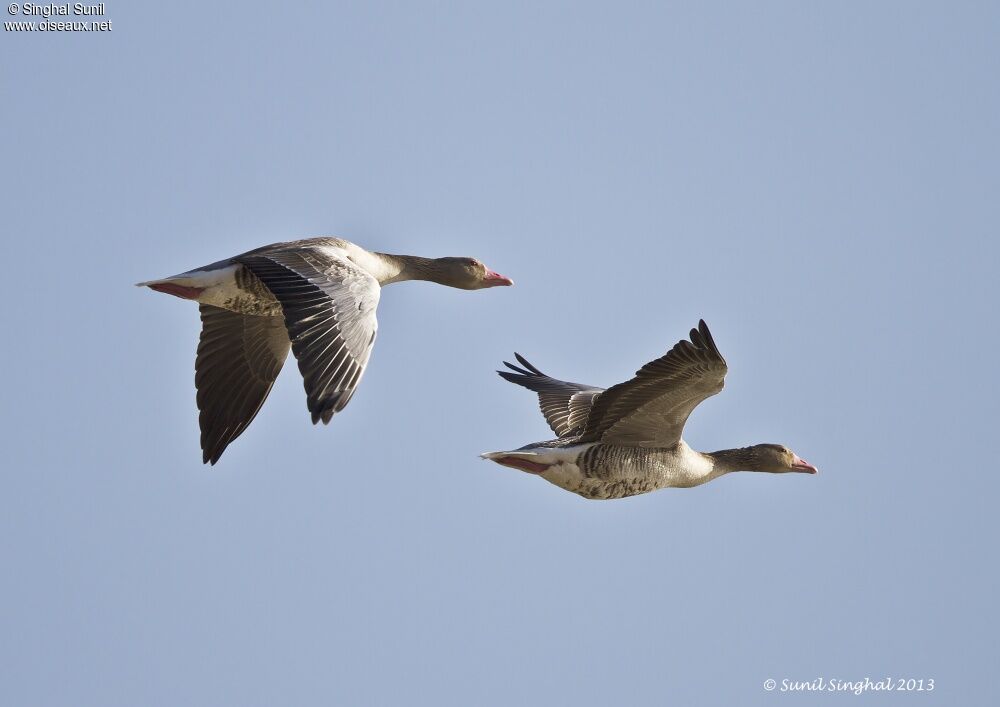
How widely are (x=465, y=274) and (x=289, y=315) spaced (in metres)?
4.02

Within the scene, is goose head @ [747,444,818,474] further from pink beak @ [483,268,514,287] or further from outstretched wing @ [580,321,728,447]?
pink beak @ [483,268,514,287]

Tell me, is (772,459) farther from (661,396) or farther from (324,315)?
(324,315)

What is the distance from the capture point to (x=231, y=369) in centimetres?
1617

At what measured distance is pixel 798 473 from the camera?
15.9 meters

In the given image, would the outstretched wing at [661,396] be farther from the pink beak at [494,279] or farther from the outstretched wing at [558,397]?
the pink beak at [494,279]

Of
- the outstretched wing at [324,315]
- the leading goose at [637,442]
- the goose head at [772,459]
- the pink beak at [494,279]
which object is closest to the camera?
the outstretched wing at [324,315]

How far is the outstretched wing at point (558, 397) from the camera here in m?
15.7

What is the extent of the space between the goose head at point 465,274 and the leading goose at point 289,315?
11 mm

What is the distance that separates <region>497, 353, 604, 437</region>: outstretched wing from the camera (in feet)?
51.5

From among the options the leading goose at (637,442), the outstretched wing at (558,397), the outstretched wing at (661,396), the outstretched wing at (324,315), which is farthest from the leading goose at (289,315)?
the outstretched wing at (661,396)

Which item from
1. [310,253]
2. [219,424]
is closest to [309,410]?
[310,253]

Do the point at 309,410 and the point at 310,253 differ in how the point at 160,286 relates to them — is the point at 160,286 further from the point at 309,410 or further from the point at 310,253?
the point at 309,410

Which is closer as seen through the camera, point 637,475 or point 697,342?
point 697,342

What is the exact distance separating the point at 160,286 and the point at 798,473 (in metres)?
6.80
